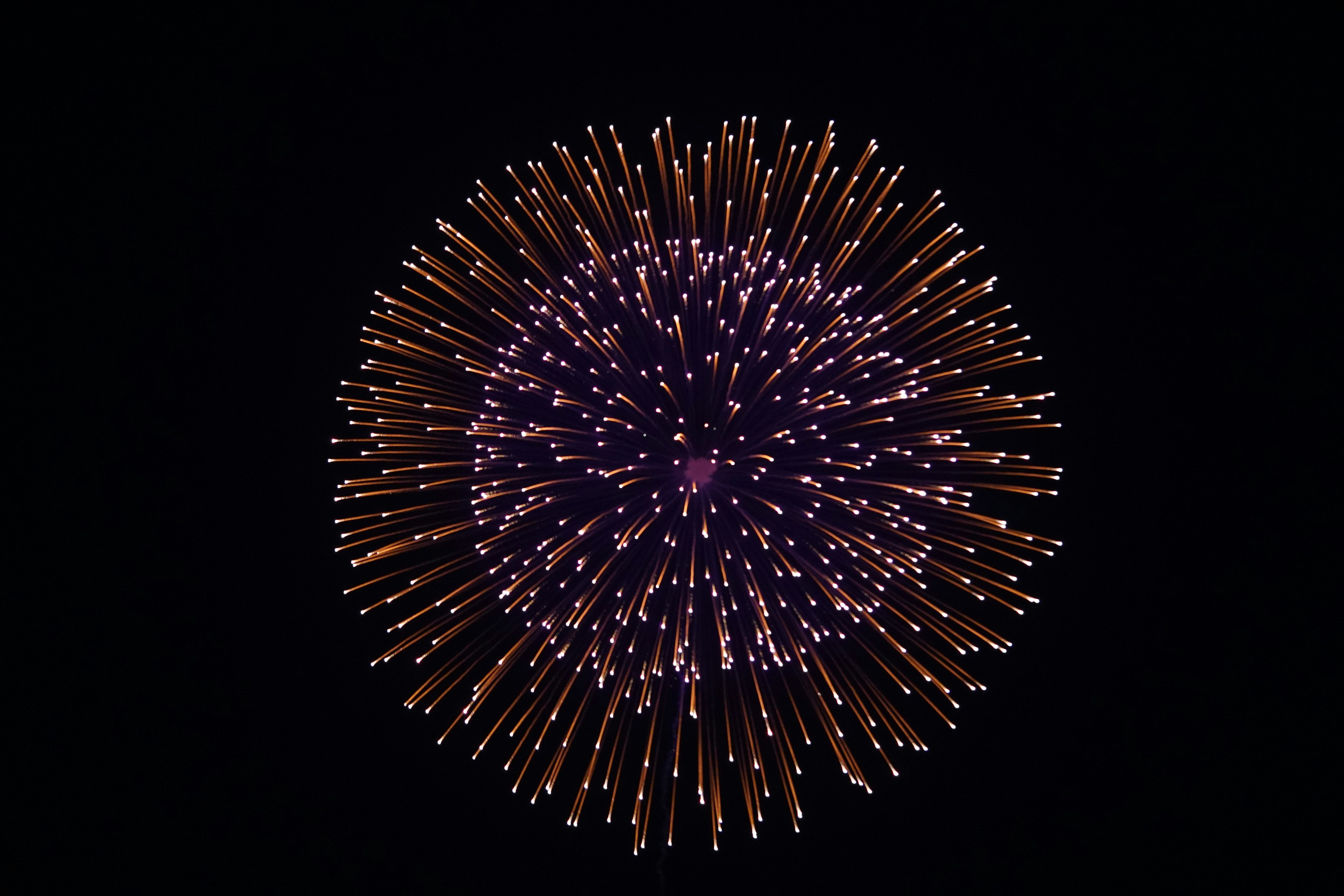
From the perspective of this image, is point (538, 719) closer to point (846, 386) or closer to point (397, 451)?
point (397, 451)

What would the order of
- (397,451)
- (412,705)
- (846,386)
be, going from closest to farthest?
(846,386)
(397,451)
(412,705)

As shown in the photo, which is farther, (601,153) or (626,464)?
(601,153)

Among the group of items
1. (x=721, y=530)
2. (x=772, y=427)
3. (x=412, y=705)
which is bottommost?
(x=412, y=705)

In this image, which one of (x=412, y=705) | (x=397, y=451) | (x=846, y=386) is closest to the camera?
(x=846, y=386)

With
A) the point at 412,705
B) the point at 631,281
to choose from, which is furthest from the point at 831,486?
the point at 412,705

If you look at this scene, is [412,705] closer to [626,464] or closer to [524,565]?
[524,565]

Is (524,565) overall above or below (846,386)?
below
